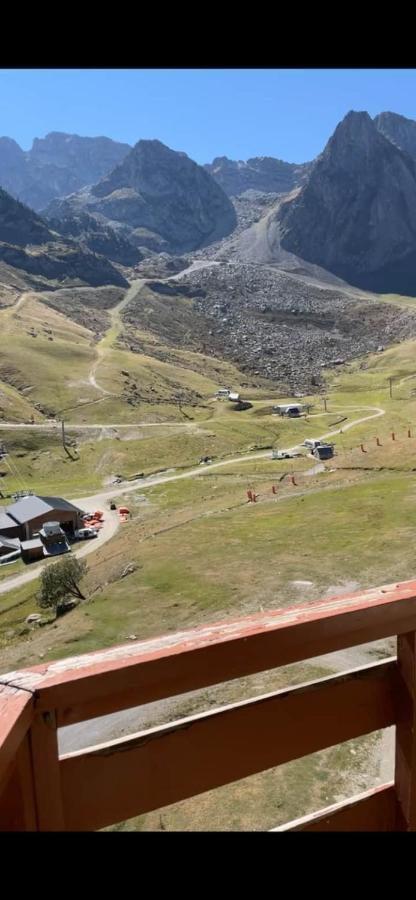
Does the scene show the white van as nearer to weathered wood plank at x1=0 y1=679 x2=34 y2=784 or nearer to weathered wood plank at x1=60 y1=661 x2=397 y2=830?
weathered wood plank at x1=60 y1=661 x2=397 y2=830

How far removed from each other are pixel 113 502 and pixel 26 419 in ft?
134

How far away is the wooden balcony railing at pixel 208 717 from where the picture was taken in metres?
2.49

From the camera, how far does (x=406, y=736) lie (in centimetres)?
332

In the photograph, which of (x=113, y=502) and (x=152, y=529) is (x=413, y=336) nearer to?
(x=113, y=502)

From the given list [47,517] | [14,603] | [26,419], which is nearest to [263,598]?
[14,603]

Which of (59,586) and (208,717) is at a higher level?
(208,717)

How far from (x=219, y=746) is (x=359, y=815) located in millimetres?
1064

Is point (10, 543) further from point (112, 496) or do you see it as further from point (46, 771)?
point (46, 771)

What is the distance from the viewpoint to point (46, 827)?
2494 mm

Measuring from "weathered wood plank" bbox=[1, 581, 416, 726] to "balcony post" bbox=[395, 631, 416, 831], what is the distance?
230mm

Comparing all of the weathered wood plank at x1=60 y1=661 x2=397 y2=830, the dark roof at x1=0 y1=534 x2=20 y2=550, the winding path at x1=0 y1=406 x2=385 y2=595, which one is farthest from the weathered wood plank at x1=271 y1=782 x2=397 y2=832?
the dark roof at x1=0 y1=534 x2=20 y2=550

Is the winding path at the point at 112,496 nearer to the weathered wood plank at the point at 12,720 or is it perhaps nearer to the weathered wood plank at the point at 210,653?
the weathered wood plank at the point at 210,653

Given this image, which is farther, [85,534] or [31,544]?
[85,534]

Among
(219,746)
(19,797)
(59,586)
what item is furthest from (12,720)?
(59,586)
